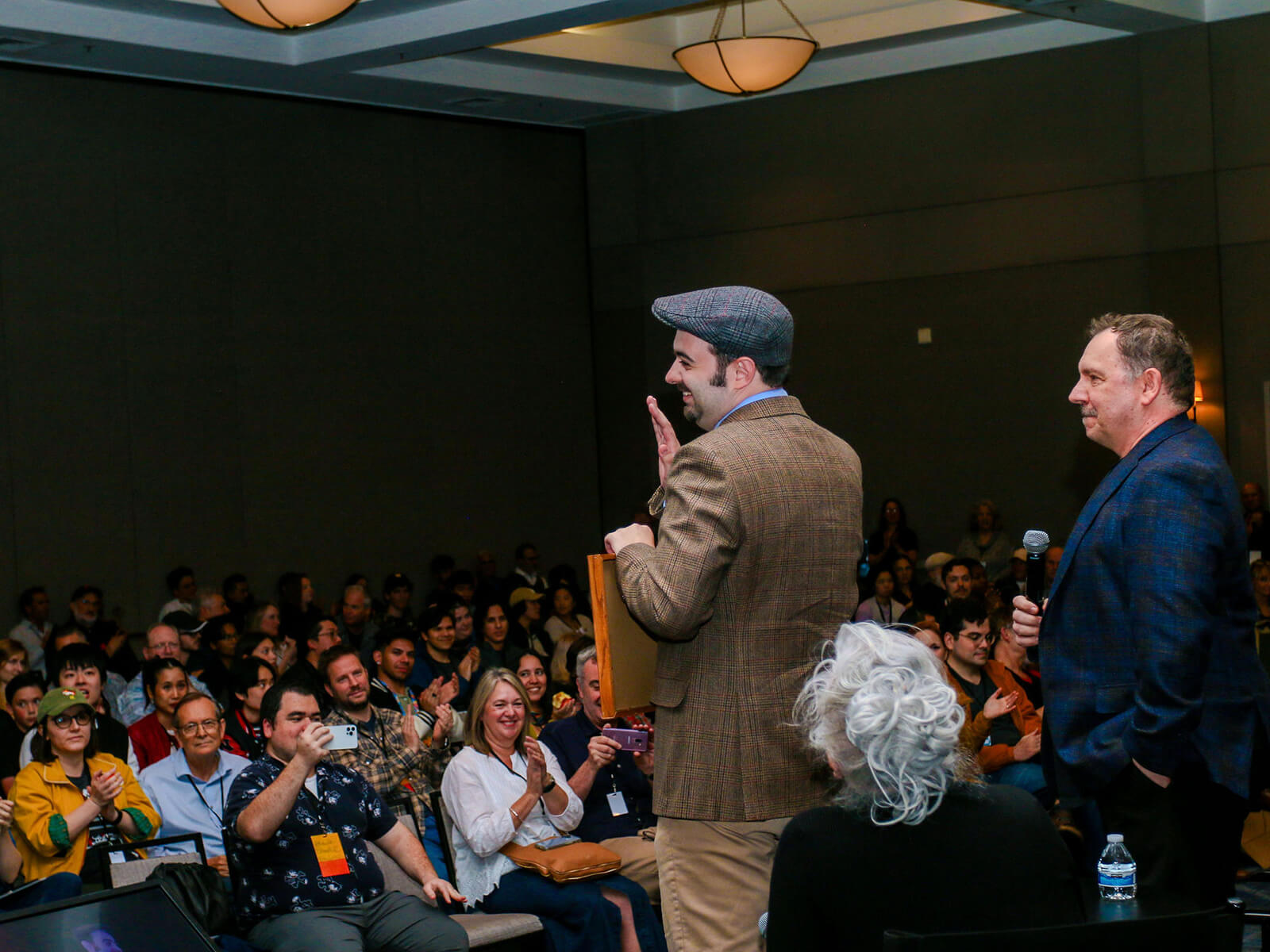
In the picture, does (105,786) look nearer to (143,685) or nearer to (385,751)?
(385,751)

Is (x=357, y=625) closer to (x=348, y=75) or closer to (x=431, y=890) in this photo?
(x=348, y=75)

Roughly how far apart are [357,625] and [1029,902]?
30.2 ft

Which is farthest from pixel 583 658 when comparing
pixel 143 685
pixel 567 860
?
pixel 143 685

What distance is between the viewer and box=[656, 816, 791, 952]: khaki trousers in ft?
7.48

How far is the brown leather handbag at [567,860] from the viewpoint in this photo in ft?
15.8

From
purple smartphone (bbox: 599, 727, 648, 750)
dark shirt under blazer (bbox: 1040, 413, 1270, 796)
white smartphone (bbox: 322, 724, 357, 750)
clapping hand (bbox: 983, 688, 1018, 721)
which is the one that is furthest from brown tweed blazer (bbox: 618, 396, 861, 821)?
clapping hand (bbox: 983, 688, 1018, 721)

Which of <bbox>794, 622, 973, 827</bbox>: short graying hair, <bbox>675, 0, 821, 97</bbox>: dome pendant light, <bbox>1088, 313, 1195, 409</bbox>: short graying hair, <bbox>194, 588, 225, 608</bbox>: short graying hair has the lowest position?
<bbox>194, 588, 225, 608</bbox>: short graying hair

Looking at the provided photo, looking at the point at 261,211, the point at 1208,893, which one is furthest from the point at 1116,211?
the point at 1208,893

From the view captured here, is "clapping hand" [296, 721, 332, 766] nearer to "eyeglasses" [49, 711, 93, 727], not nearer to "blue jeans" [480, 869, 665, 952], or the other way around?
"blue jeans" [480, 869, 665, 952]

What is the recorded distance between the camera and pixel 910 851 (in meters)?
1.90

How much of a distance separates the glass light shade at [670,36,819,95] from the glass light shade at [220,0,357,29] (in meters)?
3.31

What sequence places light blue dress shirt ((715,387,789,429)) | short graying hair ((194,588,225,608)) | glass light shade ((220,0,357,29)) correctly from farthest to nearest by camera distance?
short graying hair ((194,588,225,608))
glass light shade ((220,0,357,29))
light blue dress shirt ((715,387,789,429))

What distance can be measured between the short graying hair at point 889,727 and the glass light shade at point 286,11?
22.0 feet

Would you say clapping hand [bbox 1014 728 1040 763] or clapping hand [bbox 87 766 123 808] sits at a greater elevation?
clapping hand [bbox 87 766 123 808]
